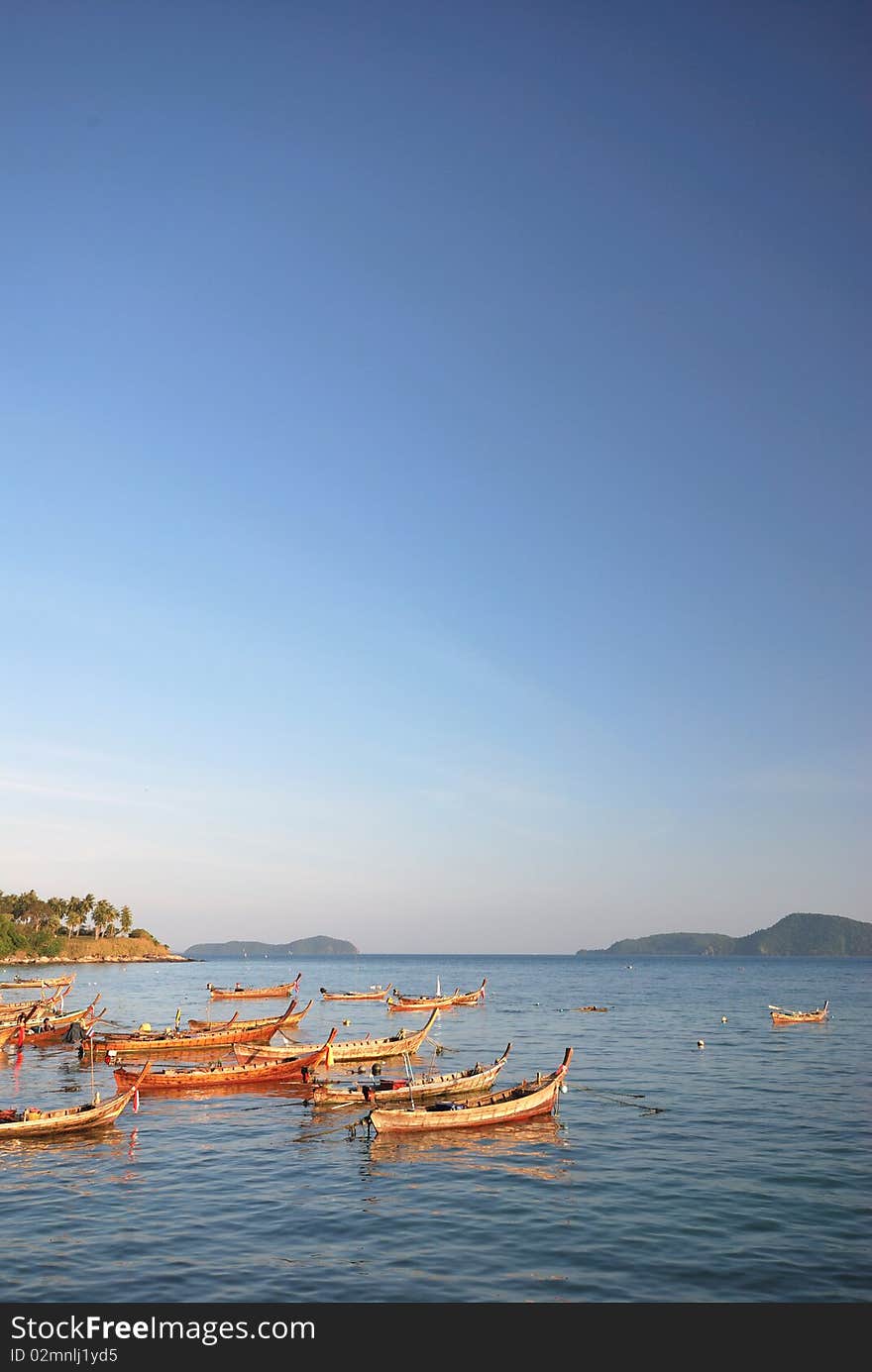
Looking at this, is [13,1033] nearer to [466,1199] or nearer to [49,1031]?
[49,1031]

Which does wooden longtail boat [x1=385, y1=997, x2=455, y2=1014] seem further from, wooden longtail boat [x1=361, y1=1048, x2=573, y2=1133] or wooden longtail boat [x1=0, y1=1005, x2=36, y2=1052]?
wooden longtail boat [x1=361, y1=1048, x2=573, y2=1133]

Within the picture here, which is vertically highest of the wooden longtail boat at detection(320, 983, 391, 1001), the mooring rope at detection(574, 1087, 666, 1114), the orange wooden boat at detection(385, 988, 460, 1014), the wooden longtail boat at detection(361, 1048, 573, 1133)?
the wooden longtail boat at detection(361, 1048, 573, 1133)

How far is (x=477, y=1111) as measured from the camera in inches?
1673

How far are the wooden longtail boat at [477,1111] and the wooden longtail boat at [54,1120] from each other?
38.6 feet

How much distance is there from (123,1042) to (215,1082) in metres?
14.4

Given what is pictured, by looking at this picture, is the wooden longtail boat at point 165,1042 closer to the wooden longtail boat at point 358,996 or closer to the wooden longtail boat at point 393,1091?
the wooden longtail boat at point 393,1091

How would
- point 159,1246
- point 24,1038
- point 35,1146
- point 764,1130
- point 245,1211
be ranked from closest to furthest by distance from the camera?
point 159,1246 < point 245,1211 < point 35,1146 < point 764,1130 < point 24,1038

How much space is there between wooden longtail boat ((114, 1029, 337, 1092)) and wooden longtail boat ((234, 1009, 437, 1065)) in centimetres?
127

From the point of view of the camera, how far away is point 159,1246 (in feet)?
88.6

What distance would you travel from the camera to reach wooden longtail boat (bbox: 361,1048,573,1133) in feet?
135

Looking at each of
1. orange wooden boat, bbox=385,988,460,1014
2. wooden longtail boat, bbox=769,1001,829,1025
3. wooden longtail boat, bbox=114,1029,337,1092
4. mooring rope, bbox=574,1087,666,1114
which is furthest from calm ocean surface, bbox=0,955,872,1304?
orange wooden boat, bbox=385,988,460,1014

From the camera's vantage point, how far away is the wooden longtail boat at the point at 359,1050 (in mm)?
58969
